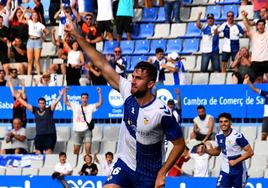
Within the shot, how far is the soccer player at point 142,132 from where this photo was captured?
10422mm

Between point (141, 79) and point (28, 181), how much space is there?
1003 centimetres

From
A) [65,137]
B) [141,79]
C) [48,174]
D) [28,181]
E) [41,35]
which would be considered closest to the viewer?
[141,79]

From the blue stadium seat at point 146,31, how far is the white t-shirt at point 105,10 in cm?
108

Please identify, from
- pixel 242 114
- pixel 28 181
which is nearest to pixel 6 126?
pixel 28 181

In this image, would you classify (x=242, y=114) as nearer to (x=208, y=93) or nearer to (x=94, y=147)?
(x=208, y=93)

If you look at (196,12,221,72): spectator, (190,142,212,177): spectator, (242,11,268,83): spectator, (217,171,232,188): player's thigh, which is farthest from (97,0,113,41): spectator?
(217,171,232,188): player's thigh

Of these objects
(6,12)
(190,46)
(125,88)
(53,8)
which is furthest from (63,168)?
(125,88)

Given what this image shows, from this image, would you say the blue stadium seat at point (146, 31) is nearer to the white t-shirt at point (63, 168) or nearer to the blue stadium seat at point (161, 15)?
the blue stadium seat at point (161, 15)

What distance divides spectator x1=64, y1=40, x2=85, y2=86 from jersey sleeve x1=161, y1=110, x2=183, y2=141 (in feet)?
42.4

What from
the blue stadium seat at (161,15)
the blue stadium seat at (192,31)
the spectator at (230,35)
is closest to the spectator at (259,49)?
the spectator at (230,35)

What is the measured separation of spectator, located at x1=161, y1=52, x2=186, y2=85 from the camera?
71.7ft

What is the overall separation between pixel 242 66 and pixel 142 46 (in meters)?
3.78

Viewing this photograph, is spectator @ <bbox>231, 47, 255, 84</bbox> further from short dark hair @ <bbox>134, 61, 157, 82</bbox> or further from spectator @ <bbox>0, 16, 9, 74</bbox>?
short dark hair @ <bbox>134, 61, 157, 82</bbox>

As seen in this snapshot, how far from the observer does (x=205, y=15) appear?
24.5 m
